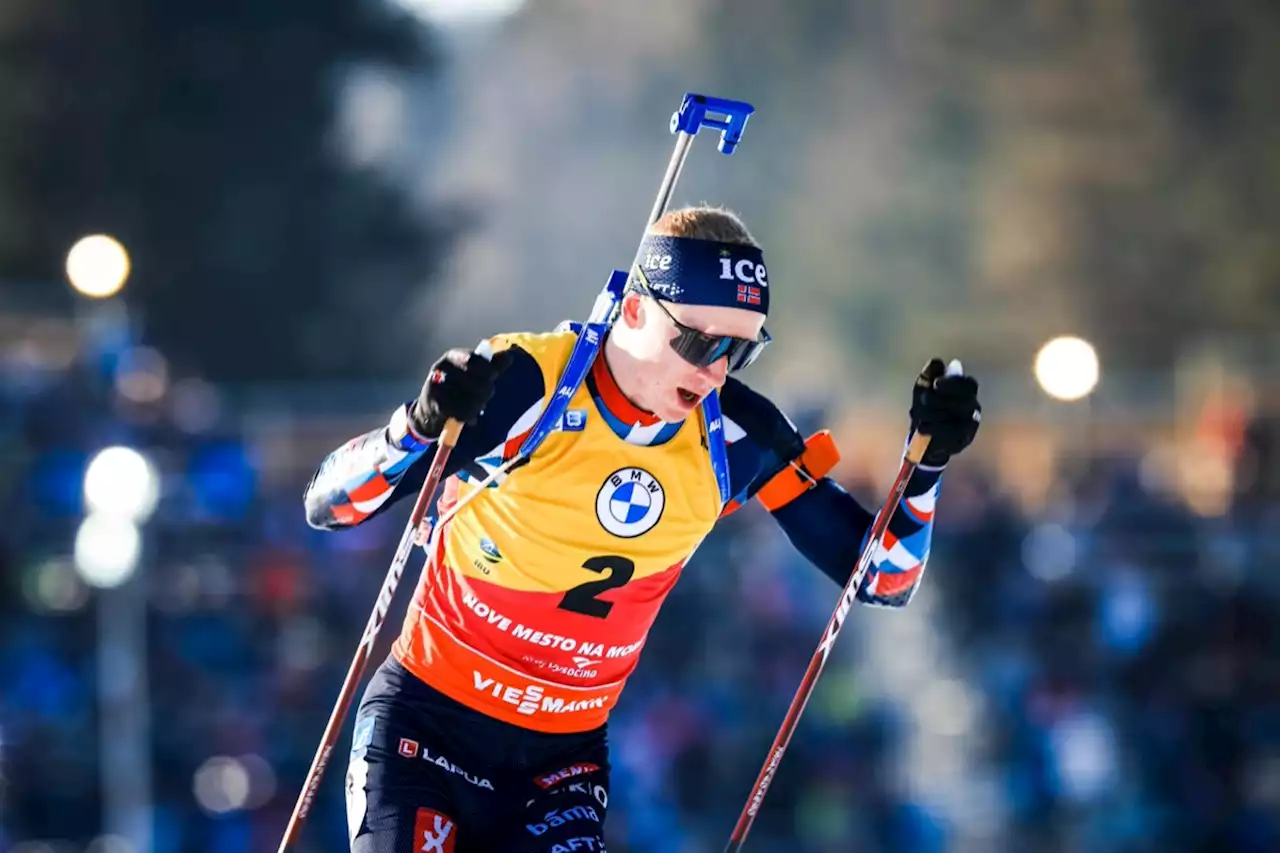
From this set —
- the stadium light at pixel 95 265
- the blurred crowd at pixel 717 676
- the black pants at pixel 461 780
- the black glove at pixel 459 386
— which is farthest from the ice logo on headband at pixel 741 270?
the stadium light at pixel 95 265

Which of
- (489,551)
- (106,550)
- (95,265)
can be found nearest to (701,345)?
(489,551)

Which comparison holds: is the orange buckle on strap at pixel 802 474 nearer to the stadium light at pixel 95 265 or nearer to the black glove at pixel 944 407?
the black glove at pixel 944 407

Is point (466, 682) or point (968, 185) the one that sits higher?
point (968, 185)

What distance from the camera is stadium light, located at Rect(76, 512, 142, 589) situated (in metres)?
10.4

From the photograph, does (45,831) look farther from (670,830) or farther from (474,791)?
(474,791)

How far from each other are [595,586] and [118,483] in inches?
234

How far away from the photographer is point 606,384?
5.00 m

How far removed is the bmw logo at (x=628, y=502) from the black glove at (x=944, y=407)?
0.77m

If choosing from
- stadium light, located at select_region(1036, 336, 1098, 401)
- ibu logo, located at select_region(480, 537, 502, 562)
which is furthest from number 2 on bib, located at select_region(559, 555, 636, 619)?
stadium light, located at select_region(1036, 336, 1098, 401)

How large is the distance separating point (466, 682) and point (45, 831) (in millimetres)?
6498

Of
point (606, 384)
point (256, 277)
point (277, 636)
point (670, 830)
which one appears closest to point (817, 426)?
point (670, 830)

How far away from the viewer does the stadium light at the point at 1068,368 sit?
10875 mm

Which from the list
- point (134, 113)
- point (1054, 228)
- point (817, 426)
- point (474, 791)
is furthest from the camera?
point (1054, 228)

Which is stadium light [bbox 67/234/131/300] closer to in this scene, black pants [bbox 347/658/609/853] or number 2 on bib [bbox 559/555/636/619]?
black pants [bbox 347/658/609/853]
